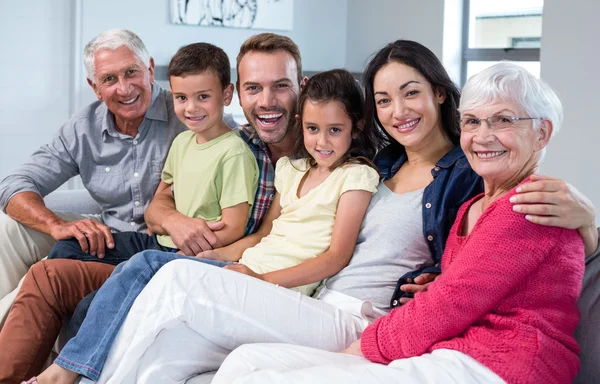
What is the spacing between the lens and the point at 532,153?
5.57ft

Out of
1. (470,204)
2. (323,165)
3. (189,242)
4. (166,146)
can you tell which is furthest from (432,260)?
(166,146)

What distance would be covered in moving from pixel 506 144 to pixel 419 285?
0.44m

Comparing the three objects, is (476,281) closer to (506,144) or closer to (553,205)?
(553,205)

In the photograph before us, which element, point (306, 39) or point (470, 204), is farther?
point (306, 39)

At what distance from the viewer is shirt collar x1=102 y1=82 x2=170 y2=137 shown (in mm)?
2803

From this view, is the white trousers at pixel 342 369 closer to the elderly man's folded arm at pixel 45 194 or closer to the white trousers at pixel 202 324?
the white trousers at pixel 202 324

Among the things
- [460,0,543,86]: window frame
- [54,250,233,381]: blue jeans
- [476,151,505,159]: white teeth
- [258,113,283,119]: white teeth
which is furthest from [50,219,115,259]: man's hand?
[460,0,543,86]: window frame

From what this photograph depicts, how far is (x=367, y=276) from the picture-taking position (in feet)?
6.70

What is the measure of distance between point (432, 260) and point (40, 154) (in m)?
1.53

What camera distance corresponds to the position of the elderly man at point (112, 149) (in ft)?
9.02

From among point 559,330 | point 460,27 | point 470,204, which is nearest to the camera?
point 559,330

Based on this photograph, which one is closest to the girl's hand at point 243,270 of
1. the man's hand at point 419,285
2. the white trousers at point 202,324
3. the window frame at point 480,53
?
the white trousers at point 202,324

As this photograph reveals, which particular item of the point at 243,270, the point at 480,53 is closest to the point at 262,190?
the point at 243,270

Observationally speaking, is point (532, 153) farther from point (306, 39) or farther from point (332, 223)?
point (306, 39)
